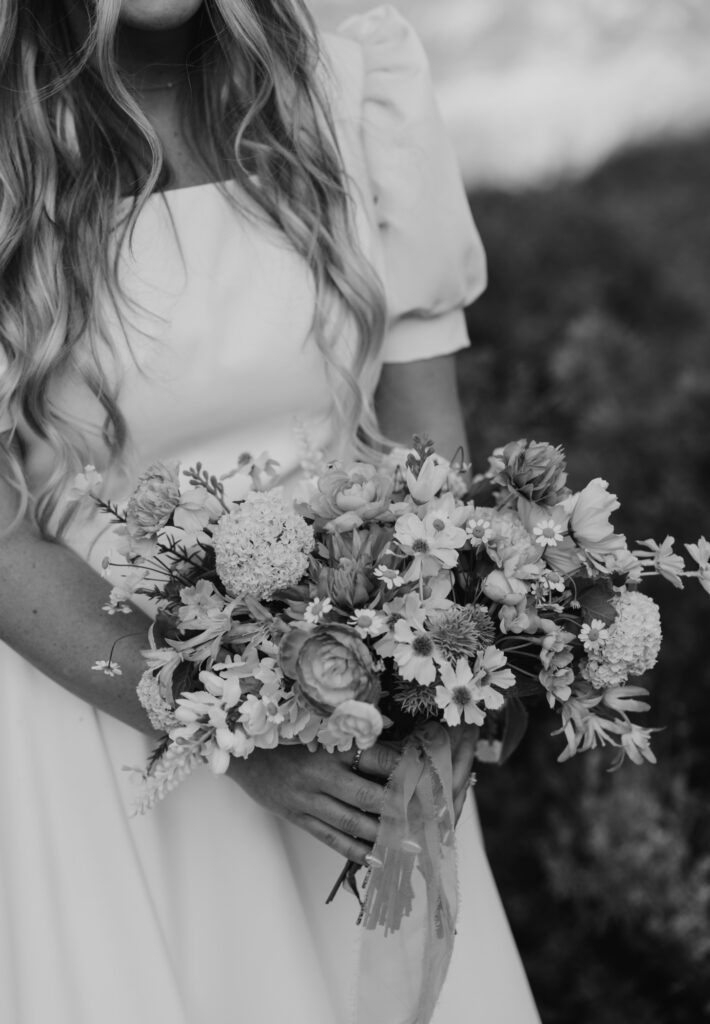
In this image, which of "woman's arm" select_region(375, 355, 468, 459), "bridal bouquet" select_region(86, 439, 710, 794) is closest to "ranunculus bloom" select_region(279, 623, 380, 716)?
"bridal bouquet" select_region(86, 439, 710, 794)

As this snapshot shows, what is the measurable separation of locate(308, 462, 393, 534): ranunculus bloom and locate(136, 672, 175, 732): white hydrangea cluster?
0.27m

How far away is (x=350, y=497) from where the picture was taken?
1313 millimetres

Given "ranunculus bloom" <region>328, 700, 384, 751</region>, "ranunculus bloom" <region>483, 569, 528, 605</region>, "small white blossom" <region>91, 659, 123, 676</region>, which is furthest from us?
"small white blossom" <region>91, 659, 123, 676</region>

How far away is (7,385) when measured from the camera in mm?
1491

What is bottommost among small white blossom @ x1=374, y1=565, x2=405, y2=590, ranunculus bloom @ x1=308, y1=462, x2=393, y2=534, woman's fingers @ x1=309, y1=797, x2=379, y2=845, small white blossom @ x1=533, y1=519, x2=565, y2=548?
woman's fingers @ x1=309, y1=797, x2=379, y2=845

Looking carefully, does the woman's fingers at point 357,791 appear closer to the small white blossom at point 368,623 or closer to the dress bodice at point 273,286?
the small white blossom at point 368,623

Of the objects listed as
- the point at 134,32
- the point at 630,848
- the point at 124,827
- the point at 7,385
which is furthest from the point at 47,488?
the point at 630,848

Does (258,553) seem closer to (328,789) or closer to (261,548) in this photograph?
(261,548)

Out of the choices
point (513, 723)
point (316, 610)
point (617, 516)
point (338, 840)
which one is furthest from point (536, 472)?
point (617, 516)

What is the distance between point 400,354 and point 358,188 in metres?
0.27

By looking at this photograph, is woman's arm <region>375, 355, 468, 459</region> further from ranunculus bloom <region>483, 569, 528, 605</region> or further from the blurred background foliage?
the blurred background foliage

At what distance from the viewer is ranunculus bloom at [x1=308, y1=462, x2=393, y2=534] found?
51.4 inches

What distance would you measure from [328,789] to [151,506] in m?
0.43

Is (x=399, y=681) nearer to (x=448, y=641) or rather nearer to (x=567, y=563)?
(x=448, y=641)
